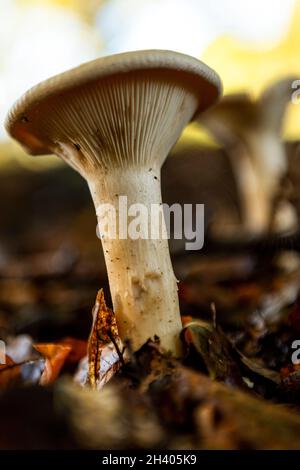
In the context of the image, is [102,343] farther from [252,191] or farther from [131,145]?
[252,191]

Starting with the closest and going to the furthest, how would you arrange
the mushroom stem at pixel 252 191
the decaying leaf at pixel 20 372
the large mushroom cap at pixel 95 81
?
the large mushroom cap at pixel 95 81 < the decaying leaf at pixel 20 372 < the mushroom stem at pixel 252 191

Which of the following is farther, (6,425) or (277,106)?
(277,106)

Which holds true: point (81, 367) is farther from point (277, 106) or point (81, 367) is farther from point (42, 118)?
point (277, 106)

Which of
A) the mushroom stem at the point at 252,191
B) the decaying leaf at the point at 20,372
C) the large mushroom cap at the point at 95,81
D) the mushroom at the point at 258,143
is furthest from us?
the mushroom stem at the point at 252,191

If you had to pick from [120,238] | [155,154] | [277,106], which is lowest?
[120,238]

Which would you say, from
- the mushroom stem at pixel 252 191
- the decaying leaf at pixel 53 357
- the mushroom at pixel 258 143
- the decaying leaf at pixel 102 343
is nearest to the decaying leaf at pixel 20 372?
the decaying leaf at pixel 53 357

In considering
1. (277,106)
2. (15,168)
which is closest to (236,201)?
(277,106)

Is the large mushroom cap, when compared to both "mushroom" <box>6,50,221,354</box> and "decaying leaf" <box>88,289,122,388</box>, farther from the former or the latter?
"decaying leaf" <box>88,289,122,388</box>

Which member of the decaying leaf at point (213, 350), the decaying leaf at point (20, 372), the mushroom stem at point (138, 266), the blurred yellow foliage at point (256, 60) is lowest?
the decaying leaf at point (20, 372)

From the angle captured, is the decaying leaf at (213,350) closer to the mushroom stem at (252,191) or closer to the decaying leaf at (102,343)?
the decaying leaf at (102,343)
